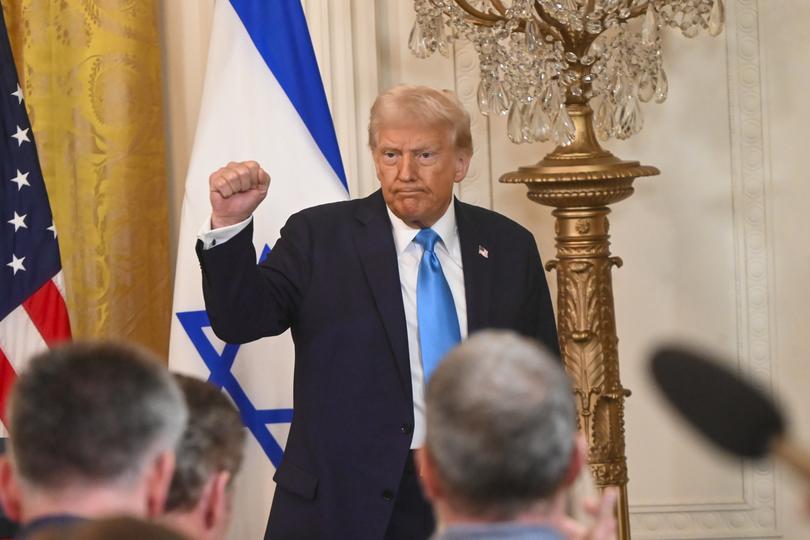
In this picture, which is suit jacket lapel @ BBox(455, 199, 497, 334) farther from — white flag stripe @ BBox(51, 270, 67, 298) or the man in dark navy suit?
white flag stripe @ BBox(51, 270, 67, 298)

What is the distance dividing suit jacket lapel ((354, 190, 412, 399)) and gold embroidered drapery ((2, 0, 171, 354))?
1198mm

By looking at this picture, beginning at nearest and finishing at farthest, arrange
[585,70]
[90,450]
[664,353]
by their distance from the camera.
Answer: [664,353], [90,450], [585,70]

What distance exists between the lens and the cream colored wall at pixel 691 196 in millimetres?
4387

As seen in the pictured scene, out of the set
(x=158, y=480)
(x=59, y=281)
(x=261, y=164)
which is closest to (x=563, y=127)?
(x=261, y=164)

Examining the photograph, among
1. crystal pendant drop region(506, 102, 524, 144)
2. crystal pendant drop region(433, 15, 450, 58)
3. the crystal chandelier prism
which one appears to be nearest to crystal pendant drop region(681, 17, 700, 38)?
the crystal chandelier prism

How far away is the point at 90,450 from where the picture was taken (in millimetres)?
1349

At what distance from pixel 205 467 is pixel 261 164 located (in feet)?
8.07

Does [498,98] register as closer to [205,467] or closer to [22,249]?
[22,249]

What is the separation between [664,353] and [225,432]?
0.66 meters

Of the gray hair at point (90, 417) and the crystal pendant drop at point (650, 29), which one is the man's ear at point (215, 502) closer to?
the gray hair at point (90, 417)

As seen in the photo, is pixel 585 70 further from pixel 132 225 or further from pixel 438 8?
pixel 132 225

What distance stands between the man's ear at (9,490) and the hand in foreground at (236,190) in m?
1.40

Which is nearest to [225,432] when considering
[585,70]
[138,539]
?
[138,539]

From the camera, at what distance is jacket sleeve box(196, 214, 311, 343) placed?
9.45 ft
